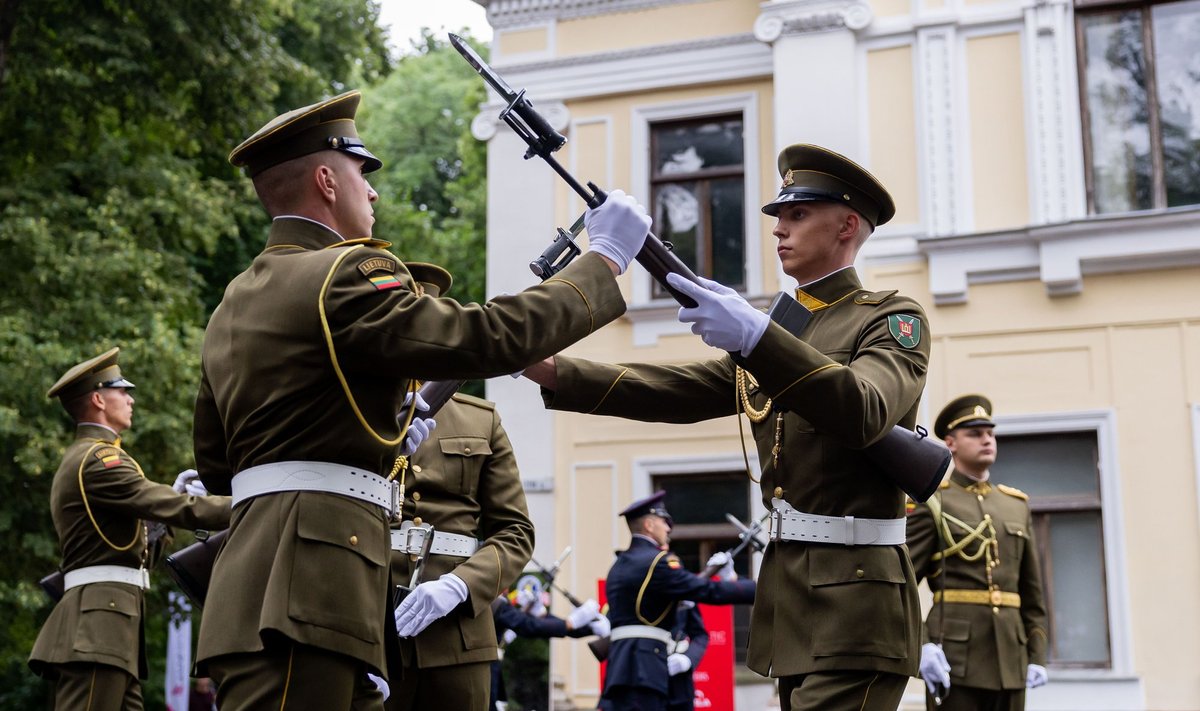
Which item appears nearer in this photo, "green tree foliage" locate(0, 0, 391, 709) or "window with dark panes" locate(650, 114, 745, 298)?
"green tree foliage" locate(0, 0, 391, 709)

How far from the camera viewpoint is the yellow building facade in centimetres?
1203

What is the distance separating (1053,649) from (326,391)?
390 inches

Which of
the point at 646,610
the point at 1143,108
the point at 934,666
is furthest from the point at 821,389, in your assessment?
the point at 1143,108

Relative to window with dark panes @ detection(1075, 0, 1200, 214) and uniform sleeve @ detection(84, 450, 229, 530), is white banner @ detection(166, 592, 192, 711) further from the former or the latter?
window with dark panes @ detection(1075, 0, 1200, 214)

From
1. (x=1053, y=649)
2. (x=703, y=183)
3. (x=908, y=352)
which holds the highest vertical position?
(x=703, y=183)

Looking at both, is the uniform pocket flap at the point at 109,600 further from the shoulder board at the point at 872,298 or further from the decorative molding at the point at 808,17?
the decorative molding at the point at 808,17

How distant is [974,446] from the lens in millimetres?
8055

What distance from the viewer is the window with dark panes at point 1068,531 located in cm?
1220

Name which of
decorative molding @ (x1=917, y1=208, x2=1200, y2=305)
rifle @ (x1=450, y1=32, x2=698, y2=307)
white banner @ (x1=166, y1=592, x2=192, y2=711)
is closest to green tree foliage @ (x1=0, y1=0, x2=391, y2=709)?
white banner @ (x1=166, y1=592, x2=192, y2=711)

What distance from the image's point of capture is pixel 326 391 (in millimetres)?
3654

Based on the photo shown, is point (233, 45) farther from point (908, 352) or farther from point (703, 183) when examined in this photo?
point (908, 352)

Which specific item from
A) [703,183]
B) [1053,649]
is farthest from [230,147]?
[1053,649]

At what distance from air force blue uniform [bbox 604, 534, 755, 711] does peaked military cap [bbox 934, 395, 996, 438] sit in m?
2.21

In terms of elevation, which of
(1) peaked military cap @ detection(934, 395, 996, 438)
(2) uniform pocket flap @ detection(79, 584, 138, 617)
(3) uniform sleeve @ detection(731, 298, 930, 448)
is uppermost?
(1) peaked military cap @ detection(934, 395, 996, 438)
